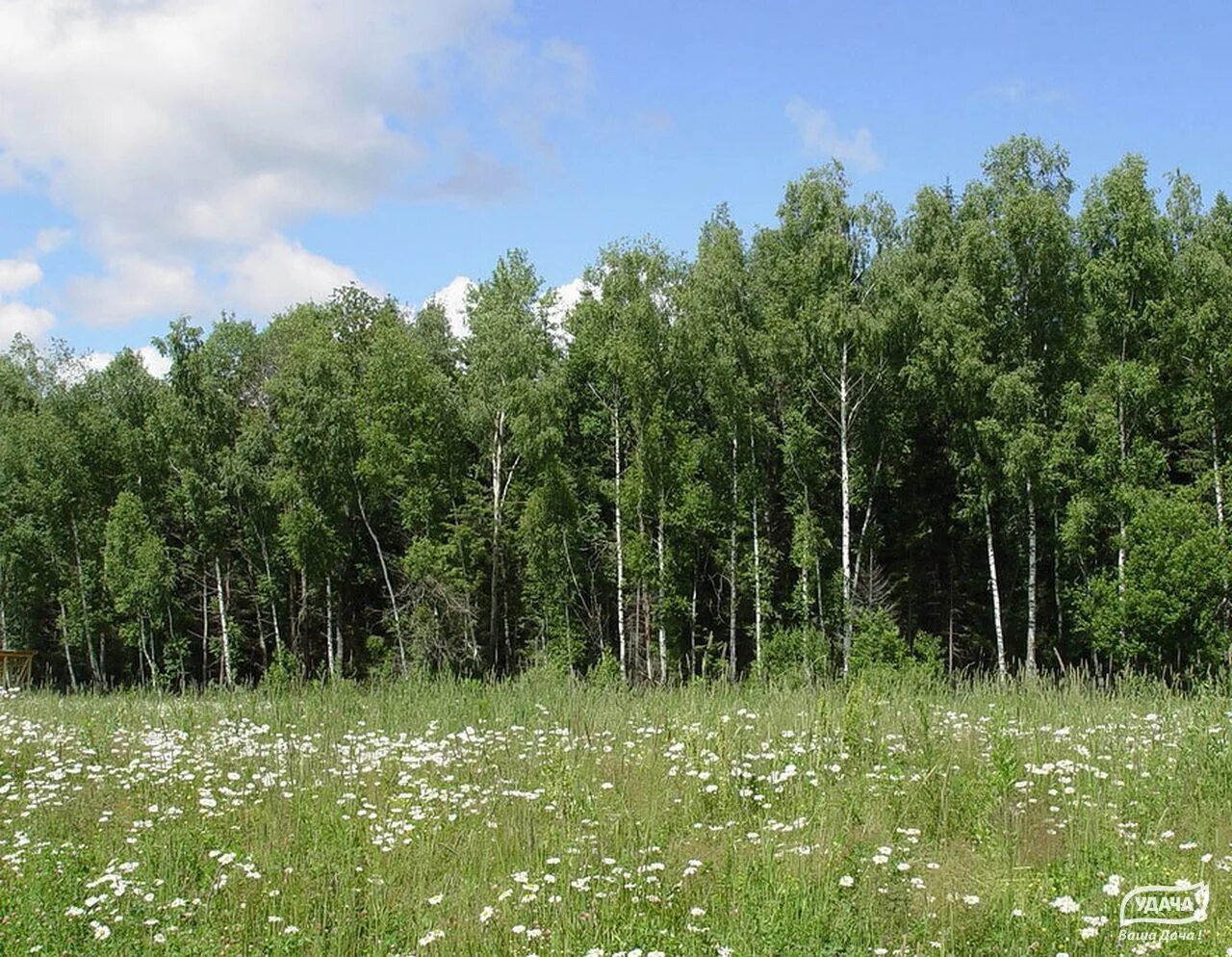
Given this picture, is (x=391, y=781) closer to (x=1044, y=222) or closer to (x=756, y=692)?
(x=756, y=692)

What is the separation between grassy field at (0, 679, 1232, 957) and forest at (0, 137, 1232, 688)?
15.8m

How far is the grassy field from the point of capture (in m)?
5.98

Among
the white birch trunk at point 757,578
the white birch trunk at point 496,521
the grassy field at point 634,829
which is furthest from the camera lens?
the white birch trunk at point 496,521

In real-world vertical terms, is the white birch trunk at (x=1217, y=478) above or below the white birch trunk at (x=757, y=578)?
above

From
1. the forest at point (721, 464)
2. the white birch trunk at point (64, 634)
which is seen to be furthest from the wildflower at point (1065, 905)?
the white birch trunk at point (64, 634)

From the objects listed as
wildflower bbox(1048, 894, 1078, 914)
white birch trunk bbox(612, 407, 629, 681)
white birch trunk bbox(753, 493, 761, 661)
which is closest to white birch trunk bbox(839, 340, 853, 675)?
white birch trunk bbox(753, 493, 761, 661)

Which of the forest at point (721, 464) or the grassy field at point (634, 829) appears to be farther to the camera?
the forest at point (721, 464)

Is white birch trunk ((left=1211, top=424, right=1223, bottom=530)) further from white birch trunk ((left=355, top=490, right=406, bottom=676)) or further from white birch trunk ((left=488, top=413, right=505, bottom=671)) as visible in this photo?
white birch trunk ((left=355, top=490, right=406, bottom=676))

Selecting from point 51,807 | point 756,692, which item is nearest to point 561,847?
point 51,807

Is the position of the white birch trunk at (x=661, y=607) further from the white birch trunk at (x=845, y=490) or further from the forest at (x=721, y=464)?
the white birch trunk at (x=845, y=490)

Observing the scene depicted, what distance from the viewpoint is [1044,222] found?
95.0ft

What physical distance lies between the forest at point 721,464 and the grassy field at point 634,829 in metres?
15.8

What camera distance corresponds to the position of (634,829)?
755 centimetres

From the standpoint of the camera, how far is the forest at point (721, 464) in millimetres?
28891
